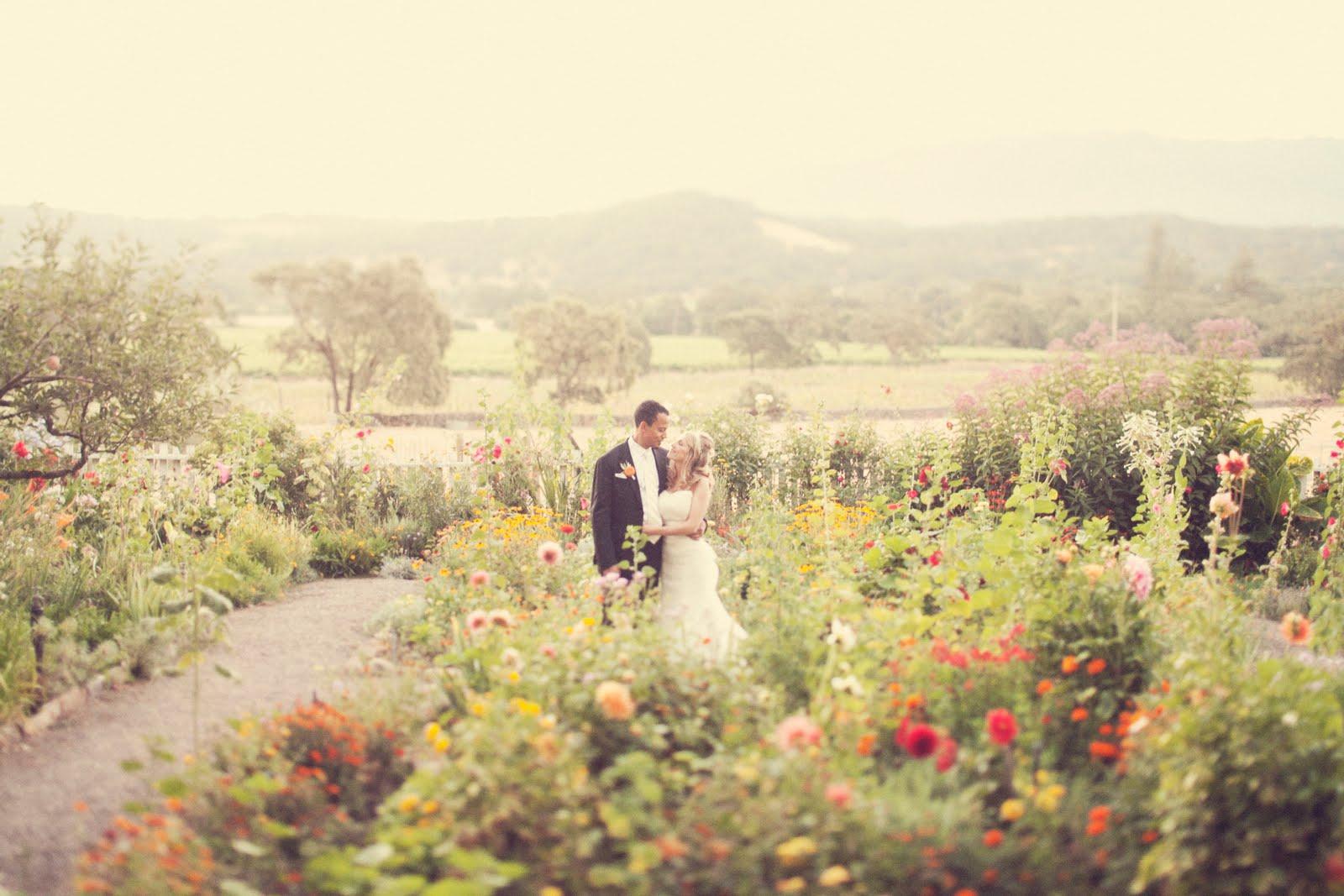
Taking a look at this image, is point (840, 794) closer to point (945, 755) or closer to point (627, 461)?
point (945, 755)

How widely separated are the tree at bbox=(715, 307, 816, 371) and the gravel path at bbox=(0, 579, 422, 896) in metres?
39.6

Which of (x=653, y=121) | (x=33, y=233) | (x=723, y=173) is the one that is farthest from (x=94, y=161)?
(x=723, y=173)

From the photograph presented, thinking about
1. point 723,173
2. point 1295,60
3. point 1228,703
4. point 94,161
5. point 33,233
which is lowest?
point 1228,703

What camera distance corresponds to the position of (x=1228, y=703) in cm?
262

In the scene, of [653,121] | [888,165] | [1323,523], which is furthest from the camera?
[888,165]

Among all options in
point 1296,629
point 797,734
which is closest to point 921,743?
point 797,734

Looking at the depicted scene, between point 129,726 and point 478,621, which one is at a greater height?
point 478,621

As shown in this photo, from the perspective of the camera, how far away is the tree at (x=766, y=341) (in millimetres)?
45594

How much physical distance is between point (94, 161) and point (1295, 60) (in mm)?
30857

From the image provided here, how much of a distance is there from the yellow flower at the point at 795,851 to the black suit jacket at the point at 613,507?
3.13 meters

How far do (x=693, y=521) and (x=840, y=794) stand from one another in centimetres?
317

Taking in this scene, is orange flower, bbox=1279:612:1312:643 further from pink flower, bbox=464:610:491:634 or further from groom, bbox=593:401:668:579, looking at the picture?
groom, bbox=593:401:668:579

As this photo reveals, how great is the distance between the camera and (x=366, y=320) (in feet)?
105

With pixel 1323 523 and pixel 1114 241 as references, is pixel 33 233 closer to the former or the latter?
pixel 1323 523
